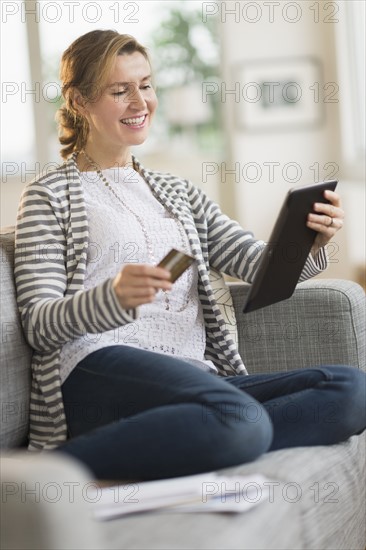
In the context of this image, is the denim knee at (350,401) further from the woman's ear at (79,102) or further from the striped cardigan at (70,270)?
the woman's ear at (79,102)

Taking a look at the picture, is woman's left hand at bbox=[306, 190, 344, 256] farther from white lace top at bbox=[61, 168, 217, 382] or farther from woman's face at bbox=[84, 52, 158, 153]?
woman's face at bbox=[84, 52, 158, 153]

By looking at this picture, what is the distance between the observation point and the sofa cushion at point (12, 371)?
6.06 feet

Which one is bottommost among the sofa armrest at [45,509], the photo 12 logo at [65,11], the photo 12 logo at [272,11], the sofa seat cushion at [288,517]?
the sofa seat cushion at [288,517]

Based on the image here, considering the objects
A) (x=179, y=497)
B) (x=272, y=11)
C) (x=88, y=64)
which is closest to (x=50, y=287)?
(x=88, y=64)

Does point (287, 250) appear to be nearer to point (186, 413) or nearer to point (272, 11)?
point (186, 413)

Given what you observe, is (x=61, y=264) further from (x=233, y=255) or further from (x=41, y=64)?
(x=41, y=64)

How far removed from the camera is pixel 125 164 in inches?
89.4

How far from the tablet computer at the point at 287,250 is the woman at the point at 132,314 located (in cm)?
4

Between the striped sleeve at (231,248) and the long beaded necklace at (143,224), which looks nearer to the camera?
the long beaded necklace at (143,224)

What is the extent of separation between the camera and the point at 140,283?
5.64 ft

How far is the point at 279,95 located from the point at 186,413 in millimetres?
4775

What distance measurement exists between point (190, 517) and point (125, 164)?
1117mm

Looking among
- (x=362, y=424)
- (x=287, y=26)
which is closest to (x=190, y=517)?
(x=362, y=424)

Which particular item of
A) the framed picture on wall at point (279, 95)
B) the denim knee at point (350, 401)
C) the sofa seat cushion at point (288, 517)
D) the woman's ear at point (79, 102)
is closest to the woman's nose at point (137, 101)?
the woman's ear at point (79, 102)
